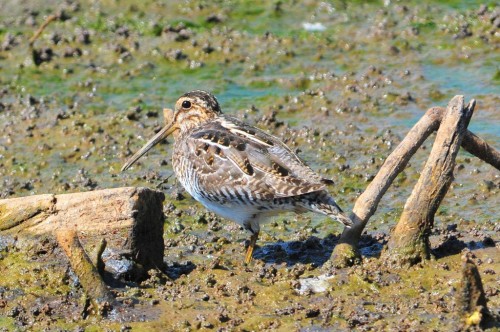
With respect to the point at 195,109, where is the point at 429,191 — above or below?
above

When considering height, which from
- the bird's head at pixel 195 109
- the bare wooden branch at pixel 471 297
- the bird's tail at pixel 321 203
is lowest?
the bird's head at pixel 195 109

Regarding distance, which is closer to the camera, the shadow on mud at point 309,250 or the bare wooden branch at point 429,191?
the bare wooden branch at point 429,191

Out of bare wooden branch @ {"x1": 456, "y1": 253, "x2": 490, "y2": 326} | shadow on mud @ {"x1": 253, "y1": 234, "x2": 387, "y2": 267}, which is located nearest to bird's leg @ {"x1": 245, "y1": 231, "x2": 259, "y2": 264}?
shadow on mud @ {"x1": 253, "y1": 234, "x2": 387, "y2": 267}

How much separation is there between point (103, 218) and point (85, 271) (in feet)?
2.34

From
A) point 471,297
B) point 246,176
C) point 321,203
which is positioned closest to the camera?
point 471,297

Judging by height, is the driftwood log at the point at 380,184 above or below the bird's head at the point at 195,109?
above

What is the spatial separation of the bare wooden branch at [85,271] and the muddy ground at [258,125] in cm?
11

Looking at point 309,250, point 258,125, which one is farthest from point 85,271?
point 258,125

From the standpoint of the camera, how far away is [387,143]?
1001 centimetres

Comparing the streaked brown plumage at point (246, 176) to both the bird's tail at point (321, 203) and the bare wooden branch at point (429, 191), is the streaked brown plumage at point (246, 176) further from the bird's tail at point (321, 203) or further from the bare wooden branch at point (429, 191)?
the bare wooden branch at point (429, 191)

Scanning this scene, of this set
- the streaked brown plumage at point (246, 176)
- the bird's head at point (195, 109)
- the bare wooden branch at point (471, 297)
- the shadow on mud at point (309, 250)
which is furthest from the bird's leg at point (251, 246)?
the bare wooden branch at point (471, 297)

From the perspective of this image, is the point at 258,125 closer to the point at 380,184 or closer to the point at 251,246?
the point at 251,246

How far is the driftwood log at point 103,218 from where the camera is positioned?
728cm

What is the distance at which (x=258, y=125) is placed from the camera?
10719 mm
